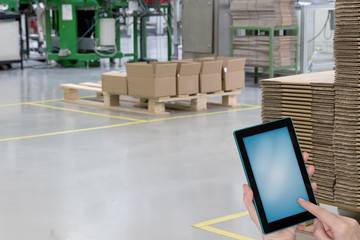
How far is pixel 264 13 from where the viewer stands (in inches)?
450

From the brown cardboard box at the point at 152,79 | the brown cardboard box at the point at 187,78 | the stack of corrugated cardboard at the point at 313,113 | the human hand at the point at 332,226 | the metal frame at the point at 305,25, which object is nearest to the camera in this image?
the human hand at the point at 332,226

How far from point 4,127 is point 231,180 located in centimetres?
365

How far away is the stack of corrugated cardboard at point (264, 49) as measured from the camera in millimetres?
11484

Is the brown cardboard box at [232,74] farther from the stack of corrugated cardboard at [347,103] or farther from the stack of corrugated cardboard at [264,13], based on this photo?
the stack of corrugated cardboard at [347,103]

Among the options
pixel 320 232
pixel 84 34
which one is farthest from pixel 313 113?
pixel 84 34

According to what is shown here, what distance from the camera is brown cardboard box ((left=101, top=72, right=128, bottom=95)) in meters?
8.84

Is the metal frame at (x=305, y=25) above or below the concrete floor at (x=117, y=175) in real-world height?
above

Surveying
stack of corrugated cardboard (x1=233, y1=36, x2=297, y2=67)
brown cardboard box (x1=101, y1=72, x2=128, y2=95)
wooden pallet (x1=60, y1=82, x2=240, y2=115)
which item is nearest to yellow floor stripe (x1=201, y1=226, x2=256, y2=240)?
wooden pallet (x1=60, y1=82, x2=240, y2=115)

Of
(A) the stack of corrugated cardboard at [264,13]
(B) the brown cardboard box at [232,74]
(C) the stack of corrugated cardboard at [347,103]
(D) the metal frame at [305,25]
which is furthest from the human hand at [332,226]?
(D) the metal frame at [305,25]

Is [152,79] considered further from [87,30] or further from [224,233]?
[87,30]

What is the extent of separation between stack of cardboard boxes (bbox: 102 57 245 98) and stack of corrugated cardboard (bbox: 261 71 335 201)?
14.1ft

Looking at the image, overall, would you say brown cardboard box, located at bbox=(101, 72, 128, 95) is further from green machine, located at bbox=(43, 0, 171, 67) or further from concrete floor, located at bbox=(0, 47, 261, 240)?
green machine, located at bbox=(43, 0, 171, 67)

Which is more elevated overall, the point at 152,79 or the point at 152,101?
the point at 152,79

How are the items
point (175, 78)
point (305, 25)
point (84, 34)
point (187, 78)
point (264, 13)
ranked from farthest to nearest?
point (84, 34) → point (305, 25) → point (264, 13) → point (187, 78) → point (175, 78)
